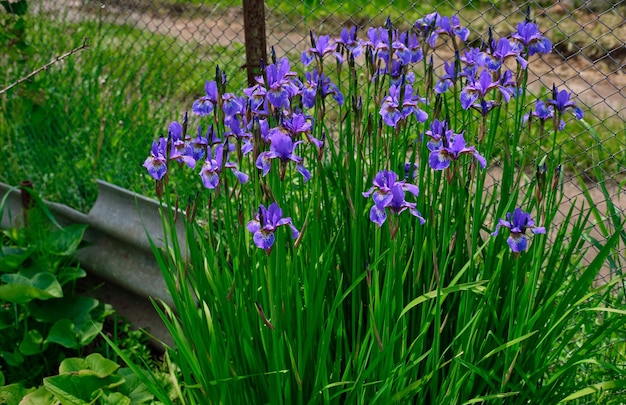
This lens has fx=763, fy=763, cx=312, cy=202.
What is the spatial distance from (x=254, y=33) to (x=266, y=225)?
4.91 ft

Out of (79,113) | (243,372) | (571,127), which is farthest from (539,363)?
(79,113)

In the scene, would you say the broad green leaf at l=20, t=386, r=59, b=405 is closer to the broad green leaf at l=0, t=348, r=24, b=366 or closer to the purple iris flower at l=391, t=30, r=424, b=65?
the broad green leaf at l=0, t=348, r=24, b=366

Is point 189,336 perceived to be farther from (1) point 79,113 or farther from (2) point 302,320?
(1) point 79,113

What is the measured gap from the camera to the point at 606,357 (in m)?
2.61

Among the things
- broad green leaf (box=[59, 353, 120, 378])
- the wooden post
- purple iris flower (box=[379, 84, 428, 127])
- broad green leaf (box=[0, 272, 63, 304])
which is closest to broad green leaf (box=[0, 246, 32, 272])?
broad green leaf (box=[0, 272, 63, 304])

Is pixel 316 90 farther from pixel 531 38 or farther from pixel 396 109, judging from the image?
pixel 531 38

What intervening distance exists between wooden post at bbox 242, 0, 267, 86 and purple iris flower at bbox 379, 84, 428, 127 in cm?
105

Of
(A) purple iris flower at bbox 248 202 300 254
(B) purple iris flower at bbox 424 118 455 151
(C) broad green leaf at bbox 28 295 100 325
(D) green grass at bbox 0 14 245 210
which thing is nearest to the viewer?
(A) purple iris flower at bbox 248 202 300 254

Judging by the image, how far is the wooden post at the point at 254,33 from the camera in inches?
119

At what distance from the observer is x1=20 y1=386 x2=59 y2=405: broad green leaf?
8.60 feet

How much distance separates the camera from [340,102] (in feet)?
7.23

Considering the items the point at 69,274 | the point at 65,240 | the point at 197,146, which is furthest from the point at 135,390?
the point at 197,146

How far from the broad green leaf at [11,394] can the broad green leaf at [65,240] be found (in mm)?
741

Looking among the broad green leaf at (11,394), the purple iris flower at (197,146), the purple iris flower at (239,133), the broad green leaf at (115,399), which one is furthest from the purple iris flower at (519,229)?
the broad green leaf at (11,394)
